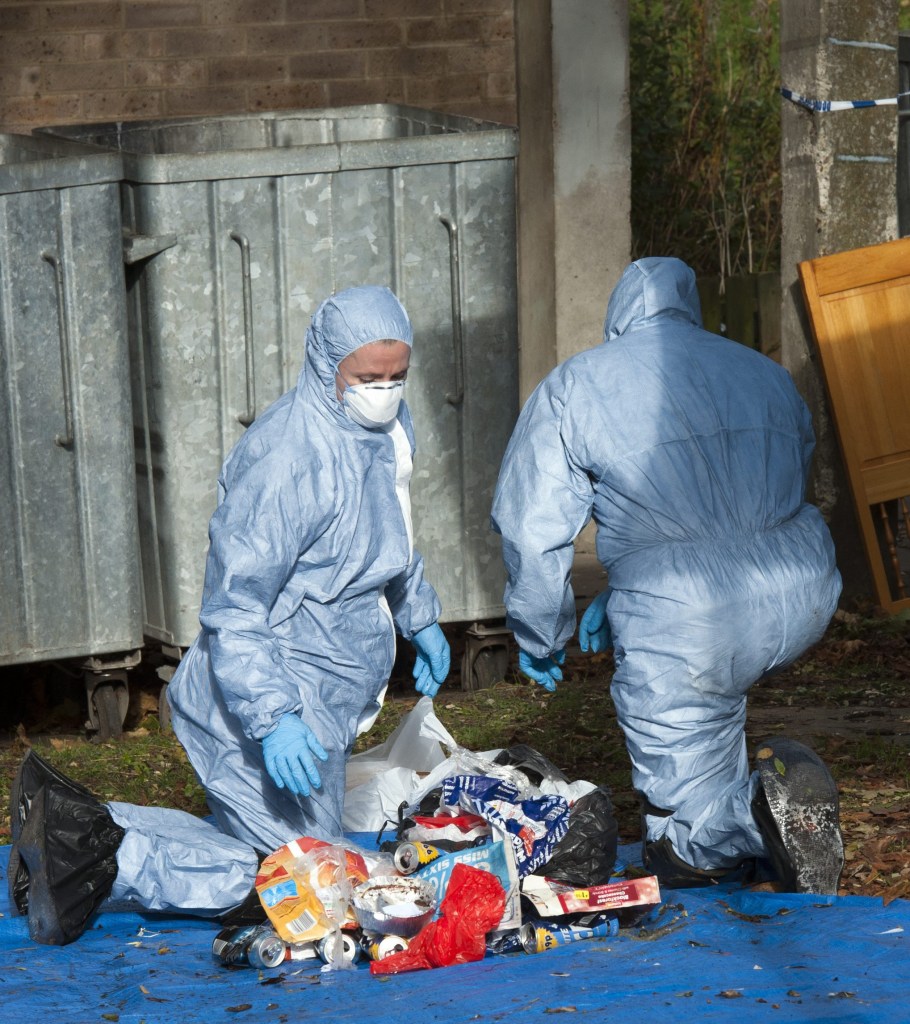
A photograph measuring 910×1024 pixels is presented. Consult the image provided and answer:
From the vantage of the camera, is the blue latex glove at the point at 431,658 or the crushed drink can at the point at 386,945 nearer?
the crushed drink can at the point at 386,945

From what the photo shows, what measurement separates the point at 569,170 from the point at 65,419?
3.01 m

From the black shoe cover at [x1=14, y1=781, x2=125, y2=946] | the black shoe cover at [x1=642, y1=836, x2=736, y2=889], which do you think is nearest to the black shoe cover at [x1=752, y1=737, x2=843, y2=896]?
the black shoe cover at [x1=642, y1=836, x2=736, y2=889]

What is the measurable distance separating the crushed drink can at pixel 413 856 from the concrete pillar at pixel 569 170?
12.7 feet

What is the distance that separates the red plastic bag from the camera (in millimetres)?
3174

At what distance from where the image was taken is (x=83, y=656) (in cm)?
511

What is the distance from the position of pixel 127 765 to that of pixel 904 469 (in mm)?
3261

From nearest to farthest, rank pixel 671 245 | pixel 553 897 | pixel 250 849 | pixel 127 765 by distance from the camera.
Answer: pixel 553 897 → pixel 250 849 → pixel 127 765 → pixel 671 245

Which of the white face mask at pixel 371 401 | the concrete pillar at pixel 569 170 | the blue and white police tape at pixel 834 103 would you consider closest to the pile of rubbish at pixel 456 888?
the white face mask at pixel 371 401

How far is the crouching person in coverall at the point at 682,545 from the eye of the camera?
347 centimetres

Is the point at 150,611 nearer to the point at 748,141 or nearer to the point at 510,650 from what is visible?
the point at 510,650

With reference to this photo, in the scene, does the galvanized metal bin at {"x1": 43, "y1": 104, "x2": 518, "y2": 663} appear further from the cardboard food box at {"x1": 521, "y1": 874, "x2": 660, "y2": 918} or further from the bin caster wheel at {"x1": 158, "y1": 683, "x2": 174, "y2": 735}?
the cardboard food box at {"x1": 521, "y1": 874, "x2": 660, "y2": 918}

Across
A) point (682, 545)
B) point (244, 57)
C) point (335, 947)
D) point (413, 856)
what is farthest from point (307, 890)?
point (244, 57)

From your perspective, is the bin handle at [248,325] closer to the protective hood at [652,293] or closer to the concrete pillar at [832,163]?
the protective hood at [652,293]

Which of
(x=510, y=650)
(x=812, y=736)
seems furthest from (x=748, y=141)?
(x=812, y=736)
